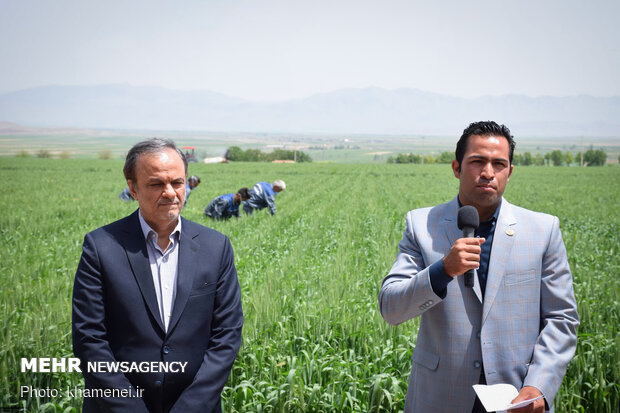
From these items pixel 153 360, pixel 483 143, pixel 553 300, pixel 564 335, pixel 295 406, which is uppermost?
pixel 483 143

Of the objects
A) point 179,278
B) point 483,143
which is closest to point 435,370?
point 483,143

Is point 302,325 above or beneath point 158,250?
beneath

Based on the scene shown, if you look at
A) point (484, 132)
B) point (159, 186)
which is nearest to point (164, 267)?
point (159, 186)

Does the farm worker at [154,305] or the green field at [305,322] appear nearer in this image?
the farm worker at [154,305]

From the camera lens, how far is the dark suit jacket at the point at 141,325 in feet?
7.16

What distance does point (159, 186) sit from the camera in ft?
7.67

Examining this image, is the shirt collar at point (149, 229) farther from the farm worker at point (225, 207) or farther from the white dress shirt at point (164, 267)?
the farm worker at point (225, 207)

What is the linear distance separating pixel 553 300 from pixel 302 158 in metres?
125

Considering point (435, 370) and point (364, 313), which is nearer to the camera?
point (435, 370)

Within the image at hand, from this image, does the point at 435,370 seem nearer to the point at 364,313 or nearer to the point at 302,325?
the point at 302,325

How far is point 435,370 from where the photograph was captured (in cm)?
214

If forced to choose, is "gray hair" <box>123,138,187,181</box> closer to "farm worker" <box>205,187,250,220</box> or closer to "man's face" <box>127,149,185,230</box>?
"man's face" <box>127,149,185,230</box>

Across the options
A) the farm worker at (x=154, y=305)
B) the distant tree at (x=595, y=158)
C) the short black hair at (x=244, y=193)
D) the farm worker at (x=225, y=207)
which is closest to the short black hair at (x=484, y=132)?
the farm worker at (x=154, y=305)

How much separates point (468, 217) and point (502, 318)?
1.60 ft
